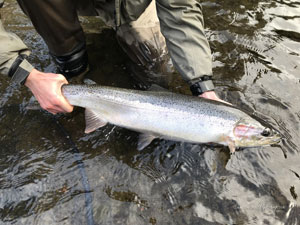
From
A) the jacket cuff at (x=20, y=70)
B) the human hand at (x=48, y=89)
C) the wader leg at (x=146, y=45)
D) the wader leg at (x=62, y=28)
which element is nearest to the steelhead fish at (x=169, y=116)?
the human hand at (x=48, y=89)

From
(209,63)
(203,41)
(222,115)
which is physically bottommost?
(222,115)

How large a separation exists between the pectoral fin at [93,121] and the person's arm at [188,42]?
994 mm

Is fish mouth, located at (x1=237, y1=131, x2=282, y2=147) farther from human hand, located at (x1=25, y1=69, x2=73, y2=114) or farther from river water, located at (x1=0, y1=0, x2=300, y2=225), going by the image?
human hand, located at (x1=25, y1=69, x2=73, y2=114)

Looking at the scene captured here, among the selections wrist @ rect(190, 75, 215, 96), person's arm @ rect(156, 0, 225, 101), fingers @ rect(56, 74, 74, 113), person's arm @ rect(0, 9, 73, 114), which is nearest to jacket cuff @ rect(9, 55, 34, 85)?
person's arm @ rect(0, 9, 73, 114)

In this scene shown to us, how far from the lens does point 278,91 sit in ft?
10.5

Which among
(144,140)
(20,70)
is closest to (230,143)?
(144,140)

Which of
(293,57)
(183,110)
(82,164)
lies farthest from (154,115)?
(293,57)

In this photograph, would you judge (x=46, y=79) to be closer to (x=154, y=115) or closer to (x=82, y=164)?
(x=82, y=164)

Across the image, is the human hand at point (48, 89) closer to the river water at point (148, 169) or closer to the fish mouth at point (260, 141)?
the river water at point (148, 169)

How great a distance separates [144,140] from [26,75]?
132 centimetres

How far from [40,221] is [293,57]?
12.3 feet

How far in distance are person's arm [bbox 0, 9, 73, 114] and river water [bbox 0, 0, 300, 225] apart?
57cm

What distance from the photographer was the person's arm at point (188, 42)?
261 cm

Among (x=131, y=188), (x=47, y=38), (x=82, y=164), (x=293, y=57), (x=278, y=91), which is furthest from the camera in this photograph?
(x=293, y=57)
